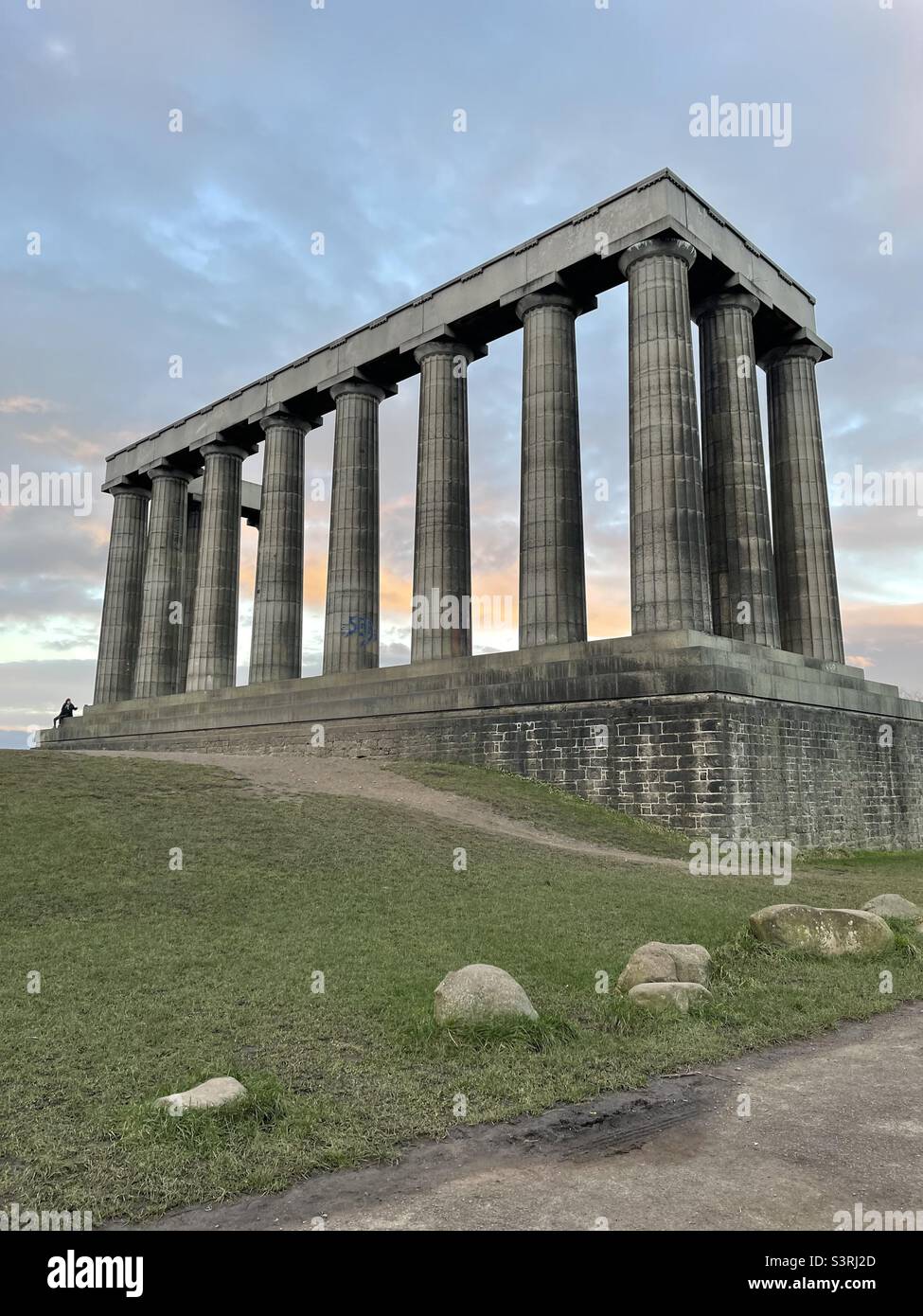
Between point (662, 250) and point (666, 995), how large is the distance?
29.4 metres

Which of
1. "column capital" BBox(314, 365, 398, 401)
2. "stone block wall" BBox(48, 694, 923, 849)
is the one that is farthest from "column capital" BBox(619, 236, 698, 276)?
"stone block wall" BBox(48, 694, 923, 849)

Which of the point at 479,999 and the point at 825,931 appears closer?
the point at 479,999

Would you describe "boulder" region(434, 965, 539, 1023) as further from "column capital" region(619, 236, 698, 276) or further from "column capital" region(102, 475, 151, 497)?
"column capital" region(102, 475, 151, 497)

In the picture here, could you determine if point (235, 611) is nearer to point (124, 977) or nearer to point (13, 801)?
point (13, 801)

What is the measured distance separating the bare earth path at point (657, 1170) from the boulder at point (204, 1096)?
115cm

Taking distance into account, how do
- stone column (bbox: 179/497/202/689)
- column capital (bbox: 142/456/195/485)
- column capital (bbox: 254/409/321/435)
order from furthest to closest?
stone column (bbox: 179/497/202/689) → column capital (bbox: 142/456/195/485) → column capital (bbox: 254/409/321/435)

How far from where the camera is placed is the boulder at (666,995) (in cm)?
924

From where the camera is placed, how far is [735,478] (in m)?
34.1

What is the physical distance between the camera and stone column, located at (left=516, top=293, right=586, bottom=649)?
3256 centimetres

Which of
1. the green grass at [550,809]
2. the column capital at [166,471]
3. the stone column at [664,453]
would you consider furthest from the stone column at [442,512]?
the column capital at [166,471]

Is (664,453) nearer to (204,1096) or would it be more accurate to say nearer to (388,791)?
(388,791)

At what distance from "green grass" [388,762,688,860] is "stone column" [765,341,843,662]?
15.0 meters

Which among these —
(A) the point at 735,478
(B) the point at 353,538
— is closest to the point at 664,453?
(A) the point at 735,478

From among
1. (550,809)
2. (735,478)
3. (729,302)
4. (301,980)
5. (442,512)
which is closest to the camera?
(301,980)
